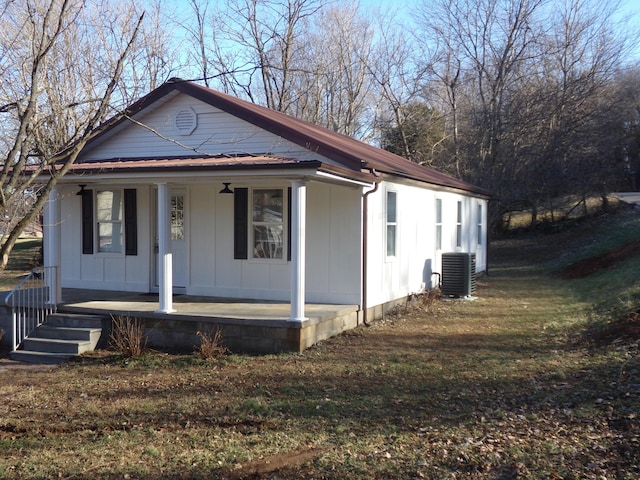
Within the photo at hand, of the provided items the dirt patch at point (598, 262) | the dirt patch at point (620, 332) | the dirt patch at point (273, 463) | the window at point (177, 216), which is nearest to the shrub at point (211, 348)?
the window at point (177, 216)

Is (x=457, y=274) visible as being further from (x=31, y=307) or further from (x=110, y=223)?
(x=31, y=307)

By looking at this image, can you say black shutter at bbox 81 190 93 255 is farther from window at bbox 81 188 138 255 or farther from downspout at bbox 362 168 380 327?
downspout at bbox 362 168 380 327

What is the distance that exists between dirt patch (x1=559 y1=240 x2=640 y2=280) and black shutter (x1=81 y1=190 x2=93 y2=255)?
A: 13.5m

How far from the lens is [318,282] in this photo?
10219 millimetres

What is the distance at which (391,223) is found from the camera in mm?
11141

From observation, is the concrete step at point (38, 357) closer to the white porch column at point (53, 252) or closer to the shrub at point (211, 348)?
the white porch column at point (53, 252)

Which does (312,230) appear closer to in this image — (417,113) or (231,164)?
(231,164)

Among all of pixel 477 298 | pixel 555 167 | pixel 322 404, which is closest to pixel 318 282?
pixel 322 404

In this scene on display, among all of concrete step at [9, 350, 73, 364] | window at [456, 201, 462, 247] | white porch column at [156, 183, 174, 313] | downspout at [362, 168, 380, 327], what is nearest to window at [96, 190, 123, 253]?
white porch column at [156, 183, 174, 313]

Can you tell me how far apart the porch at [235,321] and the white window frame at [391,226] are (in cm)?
183

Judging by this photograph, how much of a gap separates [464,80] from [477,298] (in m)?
20.1

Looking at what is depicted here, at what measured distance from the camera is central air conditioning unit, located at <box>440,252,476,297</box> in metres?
13.7

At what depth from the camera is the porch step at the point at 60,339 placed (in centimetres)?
849

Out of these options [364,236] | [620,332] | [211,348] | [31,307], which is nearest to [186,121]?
[364,236]
